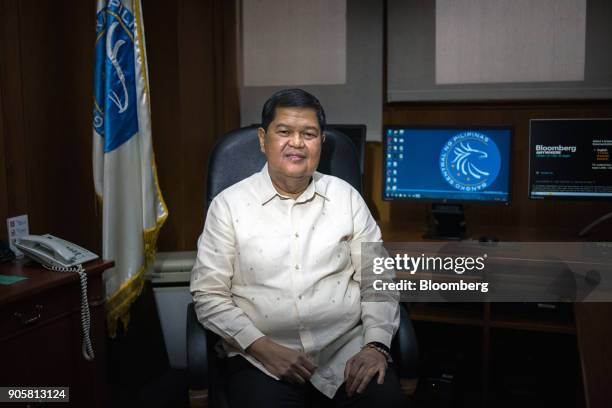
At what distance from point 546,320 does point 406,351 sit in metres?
1.03

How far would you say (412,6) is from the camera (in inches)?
107

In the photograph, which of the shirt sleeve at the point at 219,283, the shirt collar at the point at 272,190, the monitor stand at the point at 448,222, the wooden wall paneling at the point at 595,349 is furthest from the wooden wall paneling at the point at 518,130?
the shirt sleeve at the point at 219,283

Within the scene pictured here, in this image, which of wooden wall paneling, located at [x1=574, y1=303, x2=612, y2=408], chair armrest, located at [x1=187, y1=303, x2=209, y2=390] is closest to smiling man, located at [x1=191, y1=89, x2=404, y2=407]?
chair armrest, located at [x1=187, y1=303, x2=209, y2=390]

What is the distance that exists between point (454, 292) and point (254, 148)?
108cm

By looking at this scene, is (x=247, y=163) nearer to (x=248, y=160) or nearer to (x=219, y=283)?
(x=248, y=160)

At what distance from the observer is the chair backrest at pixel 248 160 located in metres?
1.89

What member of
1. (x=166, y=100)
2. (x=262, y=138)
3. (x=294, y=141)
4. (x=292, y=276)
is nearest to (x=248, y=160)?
(x=262, y=138)

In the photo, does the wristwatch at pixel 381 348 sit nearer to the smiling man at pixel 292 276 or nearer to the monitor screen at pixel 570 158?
the smiling man at pixel 292 276

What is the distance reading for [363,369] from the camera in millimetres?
1574

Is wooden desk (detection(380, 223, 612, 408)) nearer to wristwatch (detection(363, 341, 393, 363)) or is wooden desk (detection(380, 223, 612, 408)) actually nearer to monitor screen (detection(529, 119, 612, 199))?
monitor screen (detection(529, 119, 612, 199))

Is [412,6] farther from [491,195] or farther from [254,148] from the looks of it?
[254,148]

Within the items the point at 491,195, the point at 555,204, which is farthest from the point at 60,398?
the point at 555,204

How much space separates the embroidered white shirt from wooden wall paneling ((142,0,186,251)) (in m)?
0.99

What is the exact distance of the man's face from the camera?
1723 mm
